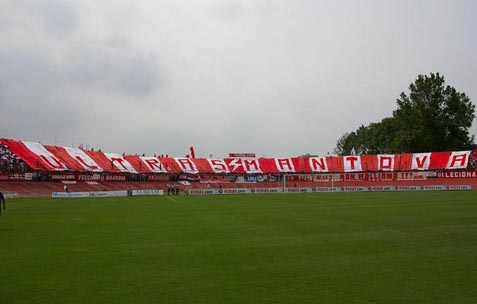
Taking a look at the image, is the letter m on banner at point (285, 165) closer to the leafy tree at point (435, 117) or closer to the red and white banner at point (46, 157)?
the leafy tree at point (435, 117)

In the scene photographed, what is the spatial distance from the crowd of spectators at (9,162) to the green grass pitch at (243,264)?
4946cm

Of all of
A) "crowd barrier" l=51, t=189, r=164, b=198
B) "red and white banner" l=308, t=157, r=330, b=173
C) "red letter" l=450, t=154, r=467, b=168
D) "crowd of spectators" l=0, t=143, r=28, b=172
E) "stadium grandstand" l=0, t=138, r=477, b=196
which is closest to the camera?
"crowd barrier" l=51, t=189, r=164, b=198

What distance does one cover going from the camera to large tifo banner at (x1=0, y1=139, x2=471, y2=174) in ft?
215

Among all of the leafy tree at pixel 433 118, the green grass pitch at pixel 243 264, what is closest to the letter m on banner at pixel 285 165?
the leafy tree at pixel 433 118

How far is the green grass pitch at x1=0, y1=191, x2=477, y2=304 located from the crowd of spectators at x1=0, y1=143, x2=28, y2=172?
49.5 meters

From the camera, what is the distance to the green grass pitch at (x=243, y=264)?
7.39 metres

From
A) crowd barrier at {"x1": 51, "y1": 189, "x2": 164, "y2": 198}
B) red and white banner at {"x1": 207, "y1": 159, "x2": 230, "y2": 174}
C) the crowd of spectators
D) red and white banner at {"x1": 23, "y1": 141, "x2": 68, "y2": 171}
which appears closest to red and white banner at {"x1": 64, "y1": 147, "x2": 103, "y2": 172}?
red and white banner at {"x1": 23, "y1": 141, "x2": 68, "y2": 171}

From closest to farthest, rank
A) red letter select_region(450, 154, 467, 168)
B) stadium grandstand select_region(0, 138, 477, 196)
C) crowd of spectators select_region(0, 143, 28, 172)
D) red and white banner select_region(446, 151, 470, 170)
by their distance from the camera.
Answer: crowd of spectators select_region(0, 143, 28, 172), stadium grandstand select_region(0, 138, 477, 196), red and white banner select_region(446, 151, 470, 170), red letter select_region(450, 154, 467, 168)

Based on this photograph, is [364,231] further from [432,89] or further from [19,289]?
[432,89]

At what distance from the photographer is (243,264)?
9.91m

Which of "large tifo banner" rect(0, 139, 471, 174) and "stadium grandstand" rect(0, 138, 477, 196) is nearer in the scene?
"stadium grandstand" rect(0, 138, 477, 196)

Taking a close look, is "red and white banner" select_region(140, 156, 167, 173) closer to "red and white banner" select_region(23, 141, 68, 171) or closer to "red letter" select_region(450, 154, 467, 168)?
"red and white banner" select_region(23, 141, 68, 171)

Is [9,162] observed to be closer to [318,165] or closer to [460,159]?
[318,165]

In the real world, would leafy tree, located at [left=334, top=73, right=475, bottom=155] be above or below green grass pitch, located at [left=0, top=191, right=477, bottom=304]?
above
